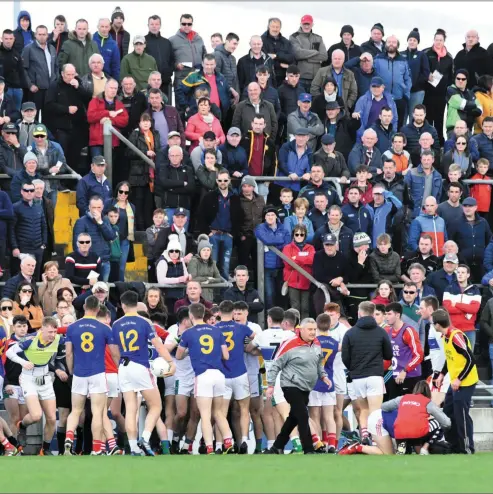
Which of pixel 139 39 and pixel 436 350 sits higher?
pixel 139 39

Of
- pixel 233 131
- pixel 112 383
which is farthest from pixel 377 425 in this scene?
pixel 233 131

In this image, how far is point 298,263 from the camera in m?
21.0

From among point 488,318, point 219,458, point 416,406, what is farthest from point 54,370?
point 488,318

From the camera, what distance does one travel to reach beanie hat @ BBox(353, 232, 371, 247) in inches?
825

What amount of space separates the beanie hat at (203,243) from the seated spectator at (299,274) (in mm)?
1121

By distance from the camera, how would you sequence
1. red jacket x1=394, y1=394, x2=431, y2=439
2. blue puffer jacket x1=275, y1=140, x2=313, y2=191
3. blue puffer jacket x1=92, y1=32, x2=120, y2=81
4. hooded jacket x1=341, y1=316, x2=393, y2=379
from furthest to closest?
blue puffer jacket x1=92, y1=32, x2=120, y2=81
blue puffer jacket x1=275, y1=140, x2=313, y2=191
hooded jacket x1=341, y1=316, x2=393, y2=379
red jacket x1=394, y1=394, x2=431, y2=439

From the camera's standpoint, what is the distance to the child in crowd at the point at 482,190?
22688 millimetres

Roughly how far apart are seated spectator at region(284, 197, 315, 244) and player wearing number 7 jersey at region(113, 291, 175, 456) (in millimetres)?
4742

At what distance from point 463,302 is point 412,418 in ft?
13.8

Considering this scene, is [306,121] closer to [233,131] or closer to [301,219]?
[233,131]

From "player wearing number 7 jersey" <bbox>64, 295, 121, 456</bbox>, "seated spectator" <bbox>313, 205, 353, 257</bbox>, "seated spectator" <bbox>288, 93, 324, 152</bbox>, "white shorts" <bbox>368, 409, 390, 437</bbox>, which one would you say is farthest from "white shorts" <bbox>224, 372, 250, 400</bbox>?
"seated spectator" <bbox>288, 93, 324, 152</bbox>

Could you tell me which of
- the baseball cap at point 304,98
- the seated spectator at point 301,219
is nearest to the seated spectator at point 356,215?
the seated spectator at point 301,219

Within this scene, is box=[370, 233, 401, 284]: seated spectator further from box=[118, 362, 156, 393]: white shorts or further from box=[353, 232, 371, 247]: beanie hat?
box=[118, 362, 156, 393]: white shorts

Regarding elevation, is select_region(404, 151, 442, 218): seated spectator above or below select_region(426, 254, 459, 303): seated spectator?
above
